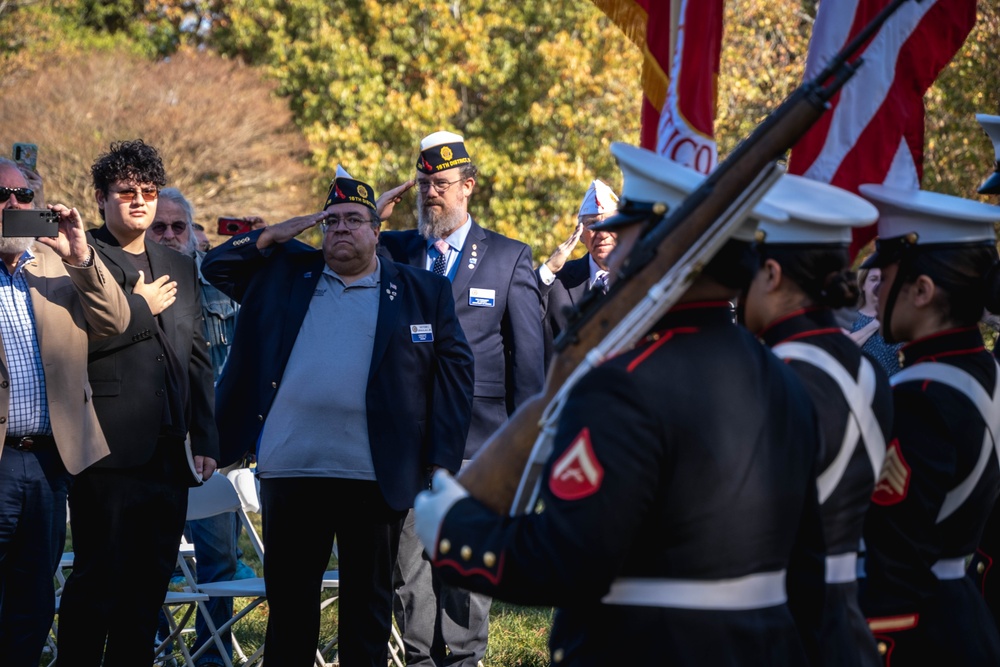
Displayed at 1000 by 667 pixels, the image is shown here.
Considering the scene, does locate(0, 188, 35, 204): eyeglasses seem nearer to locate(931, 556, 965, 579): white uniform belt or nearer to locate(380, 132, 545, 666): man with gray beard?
locate(380, 132, 545, 666): man with gray beard

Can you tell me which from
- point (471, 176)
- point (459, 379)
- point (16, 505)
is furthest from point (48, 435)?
point (471, 176)

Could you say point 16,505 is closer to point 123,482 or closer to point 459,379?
point 123,482

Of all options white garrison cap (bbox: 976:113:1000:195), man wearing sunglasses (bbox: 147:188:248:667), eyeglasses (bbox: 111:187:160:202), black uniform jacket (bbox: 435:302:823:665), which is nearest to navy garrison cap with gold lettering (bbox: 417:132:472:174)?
man wearing sunglasses (bbox: 147:188:248:667)

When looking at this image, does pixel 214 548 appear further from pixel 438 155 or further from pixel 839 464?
pixel 839 464

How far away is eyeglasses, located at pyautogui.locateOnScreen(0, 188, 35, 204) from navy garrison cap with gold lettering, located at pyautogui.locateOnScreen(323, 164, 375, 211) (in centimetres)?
140

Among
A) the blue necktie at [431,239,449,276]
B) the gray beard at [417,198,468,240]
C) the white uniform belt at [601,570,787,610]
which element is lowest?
the white uniform belt at [601,570,787,610]

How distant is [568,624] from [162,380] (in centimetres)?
357

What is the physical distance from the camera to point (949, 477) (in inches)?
140

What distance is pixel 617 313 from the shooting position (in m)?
2.68

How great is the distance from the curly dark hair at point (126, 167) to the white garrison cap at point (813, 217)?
11.8ft

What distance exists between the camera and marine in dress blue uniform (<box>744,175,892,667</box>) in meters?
3.27

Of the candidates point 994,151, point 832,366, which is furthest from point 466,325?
point 832,366

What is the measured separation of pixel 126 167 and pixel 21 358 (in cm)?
113

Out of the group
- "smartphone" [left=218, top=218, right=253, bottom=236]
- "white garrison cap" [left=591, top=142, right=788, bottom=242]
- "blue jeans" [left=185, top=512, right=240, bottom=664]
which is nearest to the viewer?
"white garrison cap" [left=591, top=142, right=788, bottom=242]
